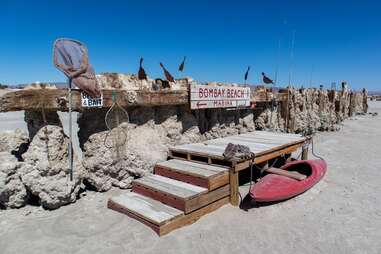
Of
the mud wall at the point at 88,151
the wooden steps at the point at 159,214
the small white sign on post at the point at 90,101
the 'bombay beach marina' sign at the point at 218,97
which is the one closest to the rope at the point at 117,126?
the mud wall at the point at 88,151

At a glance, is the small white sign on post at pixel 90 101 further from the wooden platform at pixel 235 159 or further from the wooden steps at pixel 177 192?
the wooden platform at pixel 235 159

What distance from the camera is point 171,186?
4762mm

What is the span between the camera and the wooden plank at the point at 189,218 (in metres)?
3.90

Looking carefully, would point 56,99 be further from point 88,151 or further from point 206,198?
point 206,198

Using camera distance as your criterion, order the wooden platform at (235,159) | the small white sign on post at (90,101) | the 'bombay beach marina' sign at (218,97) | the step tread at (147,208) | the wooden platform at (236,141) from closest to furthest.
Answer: the step tread at (147,208) → the small white sign on post at (90,101) → the wooden platform at (235,159) → the wooden platform at (236,141) → the 'bombay beach marina' sign at (218,97)

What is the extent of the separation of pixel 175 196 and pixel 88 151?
202 cm

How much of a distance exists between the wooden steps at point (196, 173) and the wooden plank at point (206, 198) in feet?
0.29

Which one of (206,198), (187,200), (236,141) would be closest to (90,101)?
(187,200)

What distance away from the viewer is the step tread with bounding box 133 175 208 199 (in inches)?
173

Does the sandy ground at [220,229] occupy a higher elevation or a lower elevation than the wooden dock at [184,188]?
lower

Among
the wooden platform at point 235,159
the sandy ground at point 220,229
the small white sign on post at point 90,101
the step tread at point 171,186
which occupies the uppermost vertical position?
the small white sign on post at point 90,101

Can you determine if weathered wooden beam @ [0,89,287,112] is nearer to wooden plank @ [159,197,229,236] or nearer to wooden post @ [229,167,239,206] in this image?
wooden post @ [229,167,239,206]

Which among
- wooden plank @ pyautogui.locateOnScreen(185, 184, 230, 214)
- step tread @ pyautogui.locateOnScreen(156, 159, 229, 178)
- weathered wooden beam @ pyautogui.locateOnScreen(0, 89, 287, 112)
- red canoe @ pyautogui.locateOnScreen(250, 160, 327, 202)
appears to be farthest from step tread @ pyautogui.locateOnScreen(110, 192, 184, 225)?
weathered wooden beam @ pyautogui.locateOnScreen(0, 89, 287, 112)

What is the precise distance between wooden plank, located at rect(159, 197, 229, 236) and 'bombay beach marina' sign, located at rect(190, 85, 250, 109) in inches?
104
